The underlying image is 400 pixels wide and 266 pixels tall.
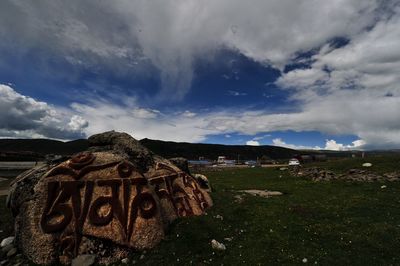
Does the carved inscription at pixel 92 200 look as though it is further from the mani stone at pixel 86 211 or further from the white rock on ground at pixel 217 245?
the white rock on ground at pixel 217 245

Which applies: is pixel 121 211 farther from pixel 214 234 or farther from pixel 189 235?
pixel 214 234

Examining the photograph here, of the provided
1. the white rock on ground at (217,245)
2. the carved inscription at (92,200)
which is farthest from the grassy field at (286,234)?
the carved inscription at (92,200)

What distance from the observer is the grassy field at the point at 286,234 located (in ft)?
50.4

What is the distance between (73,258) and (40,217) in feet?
9.45

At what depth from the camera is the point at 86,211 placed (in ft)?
53.2

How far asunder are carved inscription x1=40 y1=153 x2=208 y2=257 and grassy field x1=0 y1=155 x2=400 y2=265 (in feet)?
7.26

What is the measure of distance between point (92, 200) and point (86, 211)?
2.24 feet

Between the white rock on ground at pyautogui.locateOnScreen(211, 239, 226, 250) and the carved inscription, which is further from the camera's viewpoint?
the white rock on ground at pyautogui.locateOnScreen(211, 239, 226, 250)

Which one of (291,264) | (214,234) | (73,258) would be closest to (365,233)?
(291,264)

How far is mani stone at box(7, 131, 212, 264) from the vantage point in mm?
15414

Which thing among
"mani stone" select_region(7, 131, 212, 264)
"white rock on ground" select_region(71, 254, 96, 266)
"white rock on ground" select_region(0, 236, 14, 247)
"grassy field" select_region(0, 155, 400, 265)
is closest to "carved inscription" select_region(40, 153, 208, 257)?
"mani stone" select_region(7, 131, 212, 264)

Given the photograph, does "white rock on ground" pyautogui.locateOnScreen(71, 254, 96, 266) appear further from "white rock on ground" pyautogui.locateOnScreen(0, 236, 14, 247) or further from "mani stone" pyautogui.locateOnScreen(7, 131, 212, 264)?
"white rock on ground" pyautogui.locateOnScreen(0, 236, 14, 247)

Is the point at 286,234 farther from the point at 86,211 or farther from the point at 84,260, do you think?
the point at 86,211

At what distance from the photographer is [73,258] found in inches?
597
